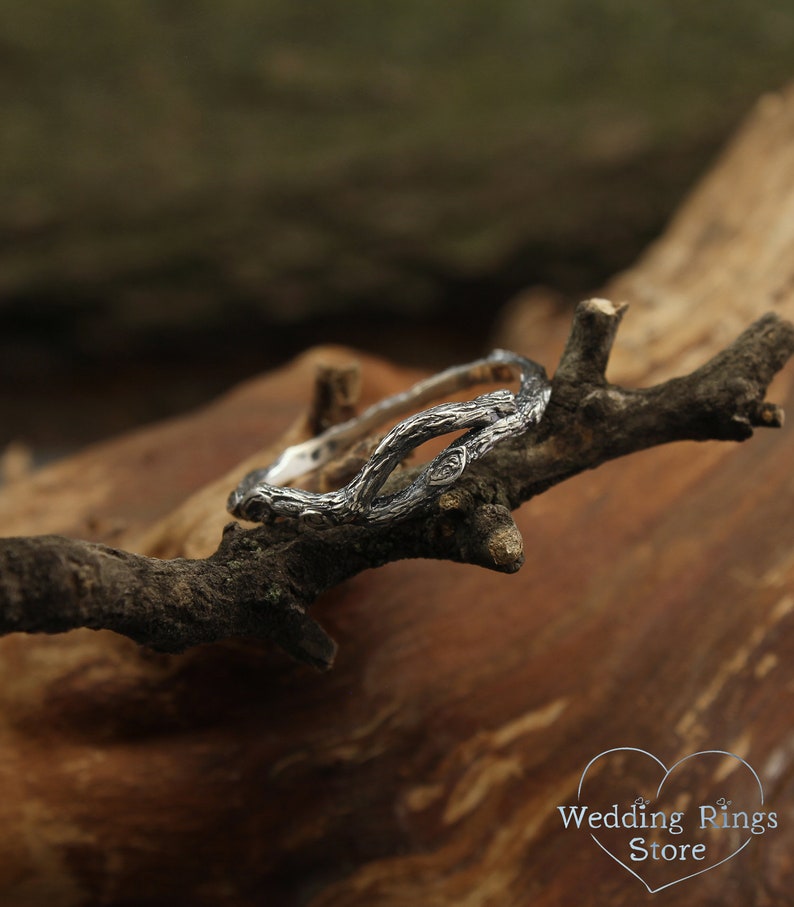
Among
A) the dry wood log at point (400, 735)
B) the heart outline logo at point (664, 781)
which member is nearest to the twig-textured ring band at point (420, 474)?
the dry wood log at point (400, 735)

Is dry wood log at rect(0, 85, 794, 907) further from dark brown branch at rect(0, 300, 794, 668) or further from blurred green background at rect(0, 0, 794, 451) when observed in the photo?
blurred green background at rect(0, 0, 794, 451)

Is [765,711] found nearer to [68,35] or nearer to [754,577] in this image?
[754,577]

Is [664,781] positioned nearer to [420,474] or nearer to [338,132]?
[420,474]

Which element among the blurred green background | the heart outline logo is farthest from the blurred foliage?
the heart outline logo

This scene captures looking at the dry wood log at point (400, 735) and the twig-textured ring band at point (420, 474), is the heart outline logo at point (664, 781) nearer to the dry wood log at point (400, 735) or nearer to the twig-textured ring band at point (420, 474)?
the dry wood log at point (400, 735)

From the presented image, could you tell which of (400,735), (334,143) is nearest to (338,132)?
(334,143)

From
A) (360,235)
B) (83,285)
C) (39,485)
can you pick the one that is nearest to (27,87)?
(83,285)
